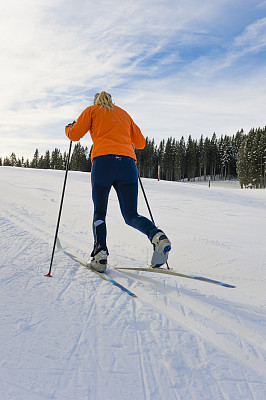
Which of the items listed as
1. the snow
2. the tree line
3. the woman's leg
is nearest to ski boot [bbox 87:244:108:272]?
the snow

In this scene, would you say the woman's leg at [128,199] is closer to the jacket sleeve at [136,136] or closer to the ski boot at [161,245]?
the ski boot at [161,245]

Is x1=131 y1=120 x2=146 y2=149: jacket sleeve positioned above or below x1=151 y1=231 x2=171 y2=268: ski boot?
above

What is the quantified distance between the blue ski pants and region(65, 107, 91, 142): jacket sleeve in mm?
356

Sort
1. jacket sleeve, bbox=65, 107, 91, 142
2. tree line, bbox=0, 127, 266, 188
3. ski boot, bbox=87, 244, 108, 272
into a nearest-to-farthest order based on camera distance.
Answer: ski boot, bbox=87, 244, 108, 272 < jacket sleeve, bbox=65, 107, 91, 142 < tree line, bbox=0, 127, 266, 188

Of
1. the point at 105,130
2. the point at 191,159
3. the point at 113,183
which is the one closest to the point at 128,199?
the point at 113,183

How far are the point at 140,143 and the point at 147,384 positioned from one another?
2.70m

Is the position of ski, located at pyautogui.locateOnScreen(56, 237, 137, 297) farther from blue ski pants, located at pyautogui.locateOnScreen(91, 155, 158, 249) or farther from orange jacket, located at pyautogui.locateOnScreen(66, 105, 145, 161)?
orange jacket, located at pyautogui.locateOnScreen(66, 105, 145, 161)

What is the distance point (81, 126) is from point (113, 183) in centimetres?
72

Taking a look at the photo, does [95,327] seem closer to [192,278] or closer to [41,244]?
[192,278]

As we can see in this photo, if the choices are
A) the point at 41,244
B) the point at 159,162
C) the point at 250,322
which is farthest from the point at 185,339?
the point at 159,162

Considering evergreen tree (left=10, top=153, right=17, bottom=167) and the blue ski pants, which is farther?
evergreen tree (left=10, top=153, right=17, bottom=167)

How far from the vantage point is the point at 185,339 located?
67.7 inches

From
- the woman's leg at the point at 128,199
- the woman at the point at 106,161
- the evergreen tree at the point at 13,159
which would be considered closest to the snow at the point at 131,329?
the woman at the point at 106,161

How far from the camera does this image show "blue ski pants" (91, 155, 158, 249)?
297 centimetres
